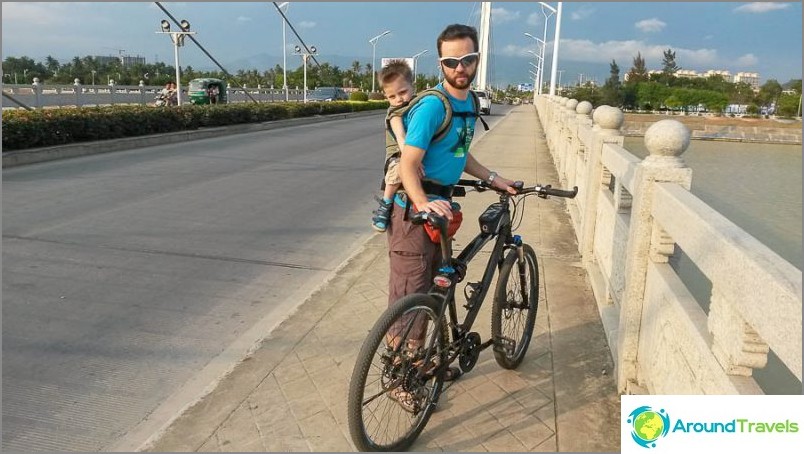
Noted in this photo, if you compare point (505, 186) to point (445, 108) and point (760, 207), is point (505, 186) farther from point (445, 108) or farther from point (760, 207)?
point (760, 207)

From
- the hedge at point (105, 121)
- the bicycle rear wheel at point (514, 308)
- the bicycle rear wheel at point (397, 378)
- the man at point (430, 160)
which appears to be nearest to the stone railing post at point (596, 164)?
the bicycle rear wheel at point (514, 308)

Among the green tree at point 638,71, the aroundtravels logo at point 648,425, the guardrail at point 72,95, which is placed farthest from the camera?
the green tree at point 638,71

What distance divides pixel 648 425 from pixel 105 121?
14.6 meters

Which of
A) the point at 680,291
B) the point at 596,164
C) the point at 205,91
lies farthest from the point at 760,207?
the point at 205,91

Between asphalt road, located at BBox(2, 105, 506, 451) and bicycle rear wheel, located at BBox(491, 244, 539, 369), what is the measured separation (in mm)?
1610

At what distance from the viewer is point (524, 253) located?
3594mm

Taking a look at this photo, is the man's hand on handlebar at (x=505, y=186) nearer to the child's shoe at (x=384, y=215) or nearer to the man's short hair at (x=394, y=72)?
the child's shoe at (x=384, y=215)

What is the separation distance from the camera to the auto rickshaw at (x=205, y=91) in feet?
101

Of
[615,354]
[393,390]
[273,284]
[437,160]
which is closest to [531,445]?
[393,390]

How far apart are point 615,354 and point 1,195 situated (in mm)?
8241

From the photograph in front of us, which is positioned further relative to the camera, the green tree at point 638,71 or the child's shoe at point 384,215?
the green tree at point 638,71

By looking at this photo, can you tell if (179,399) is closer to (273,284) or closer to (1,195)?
(273,284)

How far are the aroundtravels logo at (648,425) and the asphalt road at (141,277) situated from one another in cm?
229

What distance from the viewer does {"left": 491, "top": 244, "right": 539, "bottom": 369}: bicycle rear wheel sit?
343 centimetres
